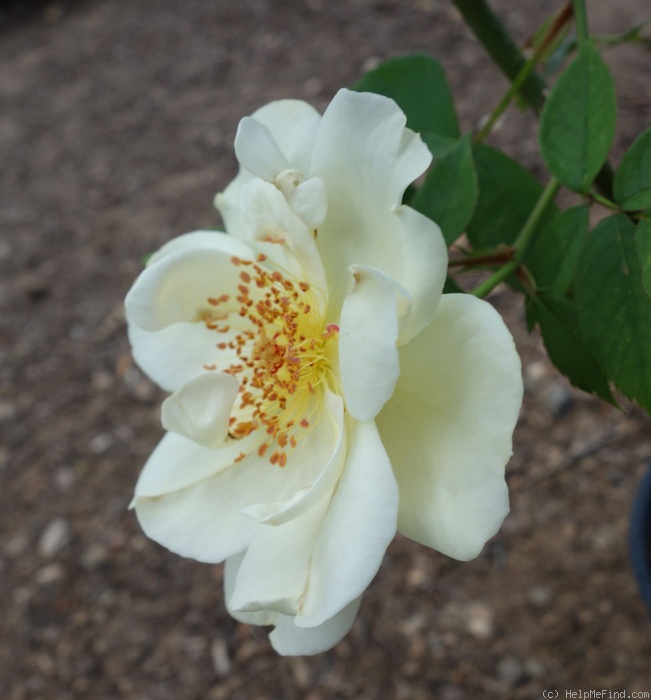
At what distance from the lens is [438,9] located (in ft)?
8.66

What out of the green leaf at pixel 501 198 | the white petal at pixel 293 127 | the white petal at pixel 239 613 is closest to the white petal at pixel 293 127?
the white petal at pixel 293 127

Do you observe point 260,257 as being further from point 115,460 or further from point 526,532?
point 115,460

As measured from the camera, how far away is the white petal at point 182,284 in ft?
1.98

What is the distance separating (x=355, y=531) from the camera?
50 cm

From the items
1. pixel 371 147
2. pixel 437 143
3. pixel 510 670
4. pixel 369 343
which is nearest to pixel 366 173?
pixel 371 147

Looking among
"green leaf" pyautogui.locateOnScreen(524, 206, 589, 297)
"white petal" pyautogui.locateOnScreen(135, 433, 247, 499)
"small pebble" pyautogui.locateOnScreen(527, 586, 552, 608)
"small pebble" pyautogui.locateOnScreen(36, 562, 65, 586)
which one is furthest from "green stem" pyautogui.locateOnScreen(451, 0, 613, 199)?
"small pebble" pyautogui.locateOnScreen(36, 562, 65, 586)

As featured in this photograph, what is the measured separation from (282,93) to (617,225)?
223 cm

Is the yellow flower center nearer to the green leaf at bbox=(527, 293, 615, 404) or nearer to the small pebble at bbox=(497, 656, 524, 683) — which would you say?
the green leaf at bbox=(527, 293, 615, 404)

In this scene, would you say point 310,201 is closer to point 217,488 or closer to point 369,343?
point 369,343

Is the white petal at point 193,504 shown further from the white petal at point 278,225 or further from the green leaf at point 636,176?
the green leaf at point 636,176

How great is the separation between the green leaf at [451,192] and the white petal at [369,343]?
0.15 metres

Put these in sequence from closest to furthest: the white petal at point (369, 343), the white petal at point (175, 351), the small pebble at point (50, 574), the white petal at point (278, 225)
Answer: the white petal at point (369, 343)
the white petal at point (278, 225)
the white petal at point (175, 351)
the small pebble at point (50, 574)

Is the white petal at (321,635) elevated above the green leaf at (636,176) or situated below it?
below

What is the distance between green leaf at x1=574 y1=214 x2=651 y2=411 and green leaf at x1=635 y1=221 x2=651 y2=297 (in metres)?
0.02
